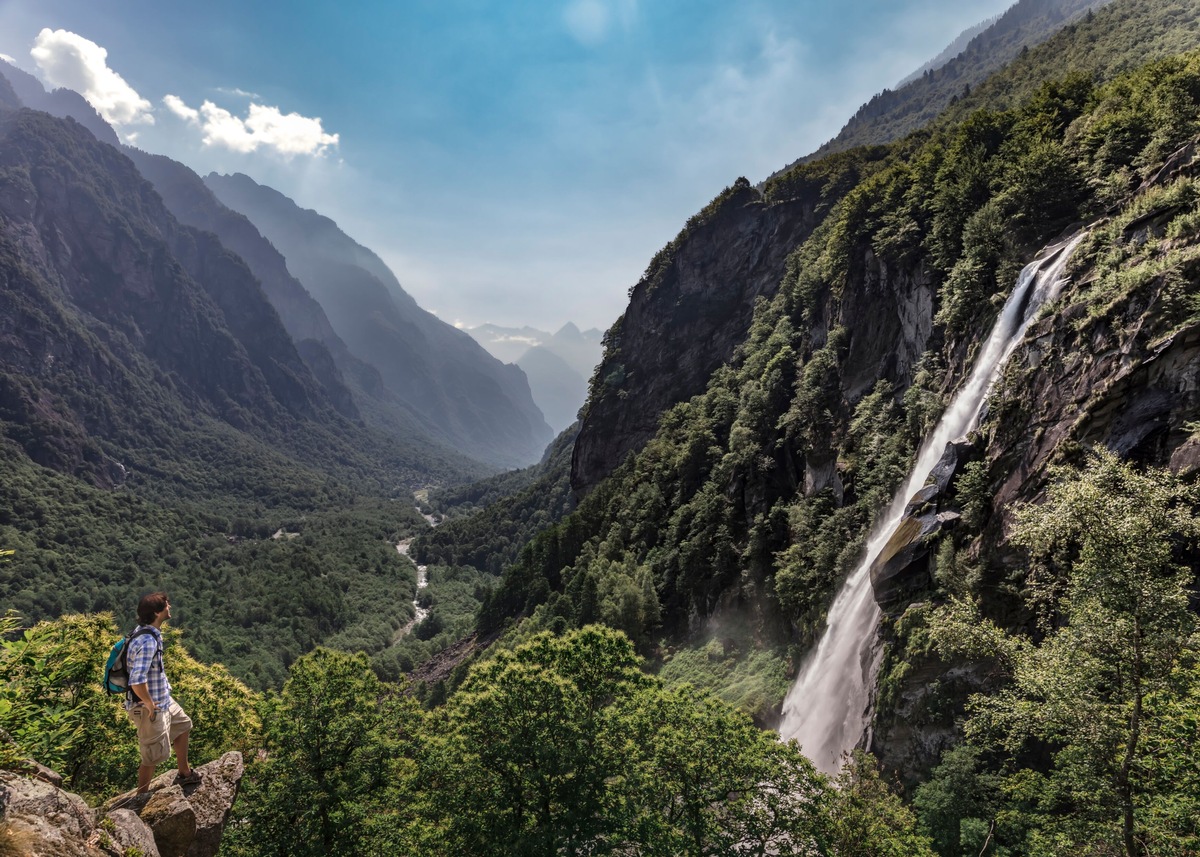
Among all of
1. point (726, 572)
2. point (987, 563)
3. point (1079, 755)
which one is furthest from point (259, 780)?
point (726, 572)

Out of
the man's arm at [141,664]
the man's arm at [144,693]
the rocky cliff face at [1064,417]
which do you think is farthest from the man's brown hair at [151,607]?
the rocky cliff face at [1064,417]

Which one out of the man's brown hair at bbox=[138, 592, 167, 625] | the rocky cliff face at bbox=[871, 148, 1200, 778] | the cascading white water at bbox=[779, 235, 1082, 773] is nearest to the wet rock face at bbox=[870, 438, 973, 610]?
the rocky cliff face at bbox=[871, 148, 1200, 778]

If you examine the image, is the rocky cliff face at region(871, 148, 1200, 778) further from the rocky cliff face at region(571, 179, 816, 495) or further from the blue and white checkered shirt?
the rocky cliff face at region(571, 179, 816, 495)

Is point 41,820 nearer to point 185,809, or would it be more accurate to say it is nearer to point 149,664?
point 149,664

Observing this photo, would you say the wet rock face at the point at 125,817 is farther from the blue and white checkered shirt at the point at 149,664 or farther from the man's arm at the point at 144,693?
the blue and white checkered shirt at the point at 149,664

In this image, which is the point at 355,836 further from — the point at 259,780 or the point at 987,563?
the point at 987,563

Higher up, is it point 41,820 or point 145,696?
point 145,696

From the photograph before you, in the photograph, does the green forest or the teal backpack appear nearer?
the teal backpack

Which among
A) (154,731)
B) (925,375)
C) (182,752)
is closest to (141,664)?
(154,731)
